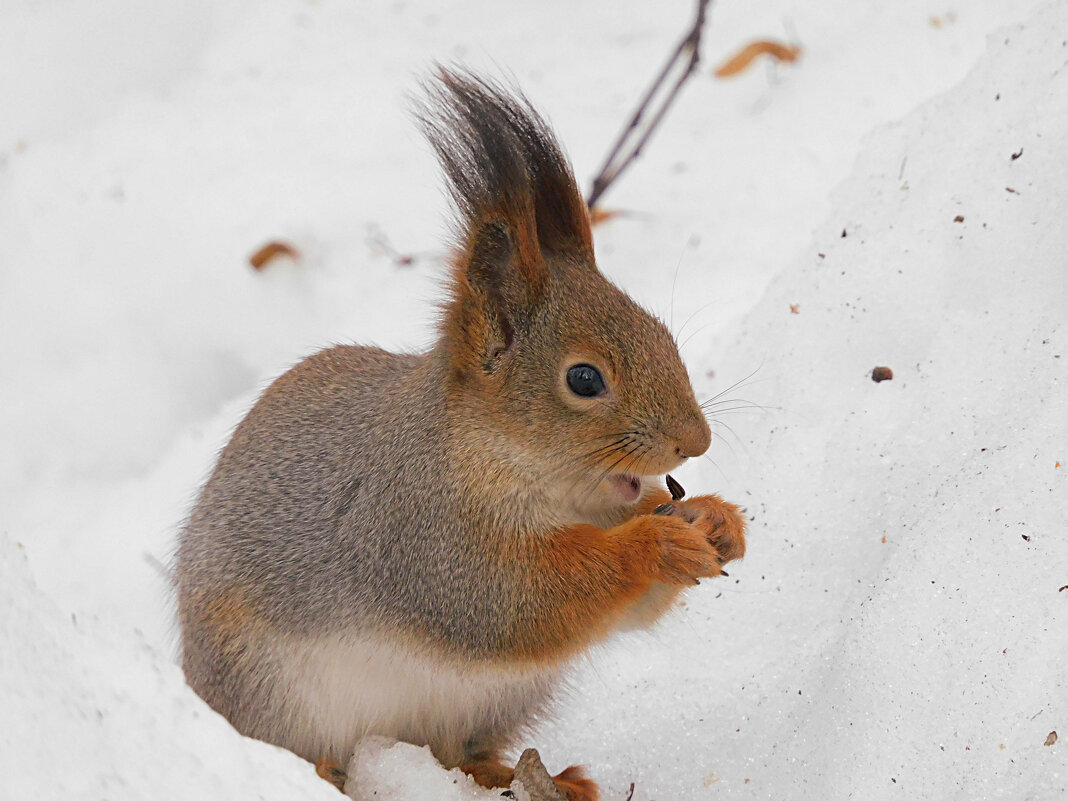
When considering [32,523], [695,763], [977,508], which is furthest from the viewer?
[32,523]

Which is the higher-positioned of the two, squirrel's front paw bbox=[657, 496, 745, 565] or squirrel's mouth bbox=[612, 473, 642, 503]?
squirrel's front paw bbox=[657, 496, 745, 565]

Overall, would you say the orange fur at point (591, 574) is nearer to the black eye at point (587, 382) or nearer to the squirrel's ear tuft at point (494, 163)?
the black eye at point (587, 382)

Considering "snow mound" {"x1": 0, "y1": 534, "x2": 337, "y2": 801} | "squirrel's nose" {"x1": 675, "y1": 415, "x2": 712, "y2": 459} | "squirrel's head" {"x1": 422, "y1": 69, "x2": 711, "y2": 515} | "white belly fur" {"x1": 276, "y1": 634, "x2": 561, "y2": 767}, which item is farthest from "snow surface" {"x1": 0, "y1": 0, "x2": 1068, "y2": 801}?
"squirrel's nose" {"x1": 675, "y1": 415, "x2": 712, "y2": 459}

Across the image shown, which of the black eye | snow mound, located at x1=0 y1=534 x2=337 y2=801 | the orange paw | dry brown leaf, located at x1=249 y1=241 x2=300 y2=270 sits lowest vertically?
dry brown leaf, located at x1=249 y1=241 x2=300 y2=270

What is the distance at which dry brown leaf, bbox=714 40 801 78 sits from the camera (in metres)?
4.01

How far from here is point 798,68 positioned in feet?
13.1

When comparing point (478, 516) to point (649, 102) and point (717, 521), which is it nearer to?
point (717, 521)

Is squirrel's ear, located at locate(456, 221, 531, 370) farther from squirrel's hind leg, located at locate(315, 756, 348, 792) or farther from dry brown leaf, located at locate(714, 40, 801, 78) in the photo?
dry brown leaf, located at locate(714, 40, 801, 78)

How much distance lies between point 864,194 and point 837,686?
1.08 meters

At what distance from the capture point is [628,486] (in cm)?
191

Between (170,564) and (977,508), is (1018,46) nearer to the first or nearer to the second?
(977,508)

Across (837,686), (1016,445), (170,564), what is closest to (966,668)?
(837,686)

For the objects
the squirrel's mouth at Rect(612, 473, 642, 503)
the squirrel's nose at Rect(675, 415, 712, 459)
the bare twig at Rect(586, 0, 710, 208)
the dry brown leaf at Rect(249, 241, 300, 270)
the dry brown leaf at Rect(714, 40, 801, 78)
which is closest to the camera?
the squirrel's nose at Rect(675, 415, 712, 459)

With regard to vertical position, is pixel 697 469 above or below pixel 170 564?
above
